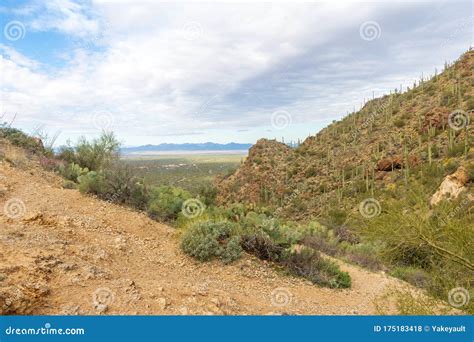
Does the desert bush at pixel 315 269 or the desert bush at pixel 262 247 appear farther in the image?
the desert bush at pixel 262 247

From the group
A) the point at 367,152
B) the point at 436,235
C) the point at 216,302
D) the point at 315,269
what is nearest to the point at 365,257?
the point at 315,269

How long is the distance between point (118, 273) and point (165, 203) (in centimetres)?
365

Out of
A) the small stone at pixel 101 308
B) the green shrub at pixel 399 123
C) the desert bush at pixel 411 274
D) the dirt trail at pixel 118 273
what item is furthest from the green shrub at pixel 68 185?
the green shrub at pixel 399 123

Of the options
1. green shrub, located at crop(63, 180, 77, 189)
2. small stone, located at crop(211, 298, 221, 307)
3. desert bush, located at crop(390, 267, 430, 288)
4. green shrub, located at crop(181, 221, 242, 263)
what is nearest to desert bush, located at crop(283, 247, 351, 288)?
green shrub, located at crop(181, 221, 242, 263)

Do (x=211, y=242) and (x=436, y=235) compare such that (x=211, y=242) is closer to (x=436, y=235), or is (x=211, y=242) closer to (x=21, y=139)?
(x=436, y=235)

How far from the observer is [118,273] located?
17.1 ft

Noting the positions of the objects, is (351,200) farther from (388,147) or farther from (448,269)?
(448,269)

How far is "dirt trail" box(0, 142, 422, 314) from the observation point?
167 inches

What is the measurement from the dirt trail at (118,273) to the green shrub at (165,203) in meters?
0.60

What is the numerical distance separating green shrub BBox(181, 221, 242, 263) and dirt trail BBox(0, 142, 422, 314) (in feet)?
0.53

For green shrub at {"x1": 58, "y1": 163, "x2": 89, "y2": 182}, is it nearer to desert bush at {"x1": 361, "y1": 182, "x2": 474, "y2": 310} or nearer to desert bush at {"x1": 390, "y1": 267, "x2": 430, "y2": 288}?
desert bush at {"x1": 361, "y1": 182, "x2": 474, "y2": 310}

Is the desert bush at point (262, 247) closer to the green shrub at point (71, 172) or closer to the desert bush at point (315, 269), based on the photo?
the desert bush at point (315, 269)

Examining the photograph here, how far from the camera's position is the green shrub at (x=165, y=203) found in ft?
→ 28.1
